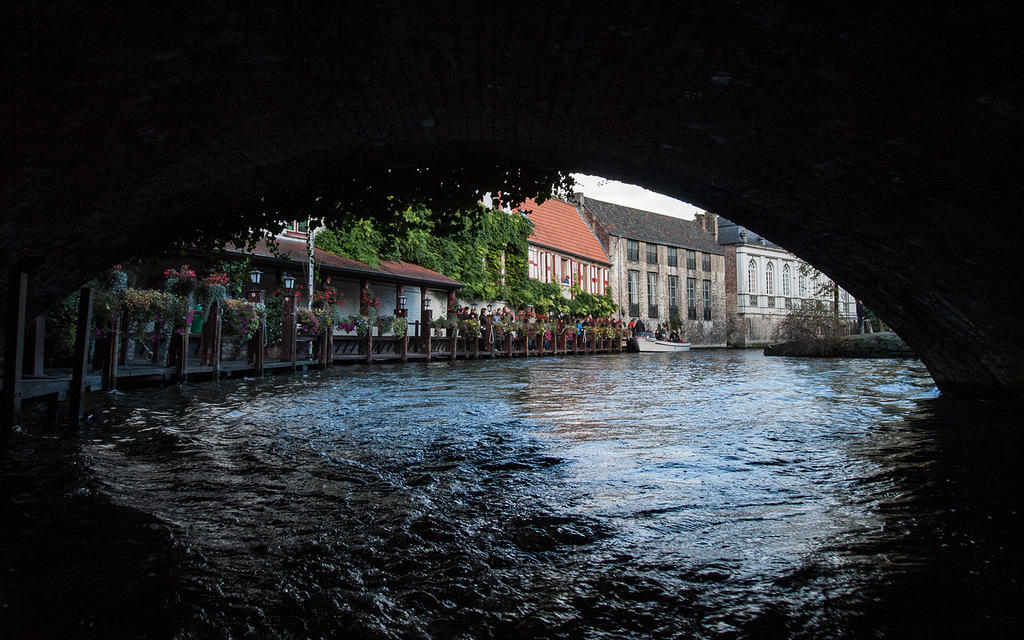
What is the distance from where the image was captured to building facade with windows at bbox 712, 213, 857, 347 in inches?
1874

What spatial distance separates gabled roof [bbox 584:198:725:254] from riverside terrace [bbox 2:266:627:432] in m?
14.7

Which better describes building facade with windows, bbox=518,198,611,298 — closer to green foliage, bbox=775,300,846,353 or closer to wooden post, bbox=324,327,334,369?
green foliage, bbox=775,300,846,353

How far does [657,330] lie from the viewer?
41.1 metres

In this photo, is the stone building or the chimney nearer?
the stone building

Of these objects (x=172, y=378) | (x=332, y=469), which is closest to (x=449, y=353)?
(x=172, y=378)

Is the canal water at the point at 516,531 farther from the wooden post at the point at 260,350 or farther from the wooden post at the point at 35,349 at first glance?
the wooden post at the point at 260,350

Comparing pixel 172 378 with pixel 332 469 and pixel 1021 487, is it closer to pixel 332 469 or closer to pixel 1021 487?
pixel 332 469

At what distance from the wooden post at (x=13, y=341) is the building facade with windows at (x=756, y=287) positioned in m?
47.3

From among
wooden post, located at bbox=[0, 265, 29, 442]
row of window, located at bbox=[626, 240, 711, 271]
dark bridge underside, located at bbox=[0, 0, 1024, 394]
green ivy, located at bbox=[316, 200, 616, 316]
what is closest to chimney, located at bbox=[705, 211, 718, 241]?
row of window, located at bbox=[626, 240, 711, 271]

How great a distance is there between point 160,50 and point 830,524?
3.77m

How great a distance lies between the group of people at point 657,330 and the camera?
118 ft

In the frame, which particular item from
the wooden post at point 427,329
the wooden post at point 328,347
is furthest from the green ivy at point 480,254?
the wooden post at point 328,347

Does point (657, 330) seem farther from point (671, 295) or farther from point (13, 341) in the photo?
point (13, 341)

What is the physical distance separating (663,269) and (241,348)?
1341 inches
